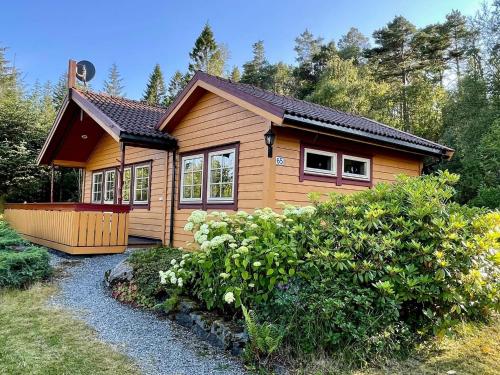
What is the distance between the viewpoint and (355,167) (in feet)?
26.0

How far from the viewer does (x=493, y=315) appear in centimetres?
440

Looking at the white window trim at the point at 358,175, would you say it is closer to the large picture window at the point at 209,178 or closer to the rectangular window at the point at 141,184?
the large picture window at the point at 209,178

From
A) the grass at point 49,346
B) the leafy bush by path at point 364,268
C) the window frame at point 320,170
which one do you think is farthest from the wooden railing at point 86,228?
the leafy bush by path at point 364,268

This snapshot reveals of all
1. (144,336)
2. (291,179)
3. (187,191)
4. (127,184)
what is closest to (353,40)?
(127,184)

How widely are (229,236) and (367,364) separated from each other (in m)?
1.74

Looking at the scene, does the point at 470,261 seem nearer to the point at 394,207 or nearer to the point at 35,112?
the point at 394,207

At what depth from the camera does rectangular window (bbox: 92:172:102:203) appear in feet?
42.8

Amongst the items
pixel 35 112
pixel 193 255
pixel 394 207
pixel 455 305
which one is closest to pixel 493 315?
pixel 455 305

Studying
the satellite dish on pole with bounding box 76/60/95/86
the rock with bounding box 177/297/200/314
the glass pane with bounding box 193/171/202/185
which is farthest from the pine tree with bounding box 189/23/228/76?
the rock with bounding box 177/297/200/314

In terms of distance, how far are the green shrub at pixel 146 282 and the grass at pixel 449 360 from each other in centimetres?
240

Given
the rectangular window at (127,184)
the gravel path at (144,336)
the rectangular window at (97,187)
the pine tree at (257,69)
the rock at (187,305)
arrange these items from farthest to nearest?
the pine tree at (257,69), the rectangular window at (97,187), the rectangular window at (127,184), the rock at (187,305), the gravel path at (144,336)

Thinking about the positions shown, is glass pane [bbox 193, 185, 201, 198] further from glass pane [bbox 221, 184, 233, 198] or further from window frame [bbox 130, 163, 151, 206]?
window frame [bbox 130, 163, 151, 206]

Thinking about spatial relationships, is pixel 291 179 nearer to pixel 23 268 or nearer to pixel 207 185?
pixel 207 185

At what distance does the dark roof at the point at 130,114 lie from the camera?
849cm
